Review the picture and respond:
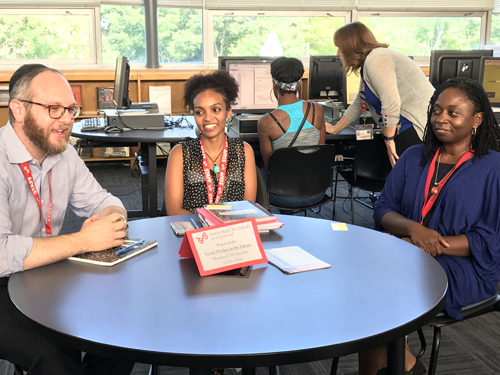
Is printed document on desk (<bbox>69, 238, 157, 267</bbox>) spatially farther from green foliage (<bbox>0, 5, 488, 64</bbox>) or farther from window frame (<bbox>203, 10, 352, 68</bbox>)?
window frame (<bbox>203, 10, 352, 68</bbox>)

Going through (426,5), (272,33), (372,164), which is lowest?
(372,164)

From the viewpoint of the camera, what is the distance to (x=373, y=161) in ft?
11.1

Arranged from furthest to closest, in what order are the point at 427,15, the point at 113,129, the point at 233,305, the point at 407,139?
the point at 427,15 < the point at 113,129 < the point at 407,139 < the point at 233,305

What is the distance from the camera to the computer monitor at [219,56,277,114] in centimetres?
367

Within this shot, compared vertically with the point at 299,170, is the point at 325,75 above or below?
above

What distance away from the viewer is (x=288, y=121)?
300 centimetres

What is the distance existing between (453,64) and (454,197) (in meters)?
2.87

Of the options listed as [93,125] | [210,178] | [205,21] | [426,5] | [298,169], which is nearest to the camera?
[210,178]

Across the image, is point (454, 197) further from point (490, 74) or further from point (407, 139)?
point (490, 74)

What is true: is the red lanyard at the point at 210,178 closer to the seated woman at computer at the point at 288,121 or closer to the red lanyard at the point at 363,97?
the seated woman at computer at the point at 288,121

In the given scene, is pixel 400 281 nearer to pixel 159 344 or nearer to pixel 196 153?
pixel 159 344

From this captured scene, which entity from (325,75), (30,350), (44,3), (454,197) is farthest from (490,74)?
(44,3)

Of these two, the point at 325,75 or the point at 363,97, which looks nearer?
the point at 363,97

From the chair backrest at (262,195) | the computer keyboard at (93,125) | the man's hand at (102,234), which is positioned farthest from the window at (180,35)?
the man's hand at (102,234)
